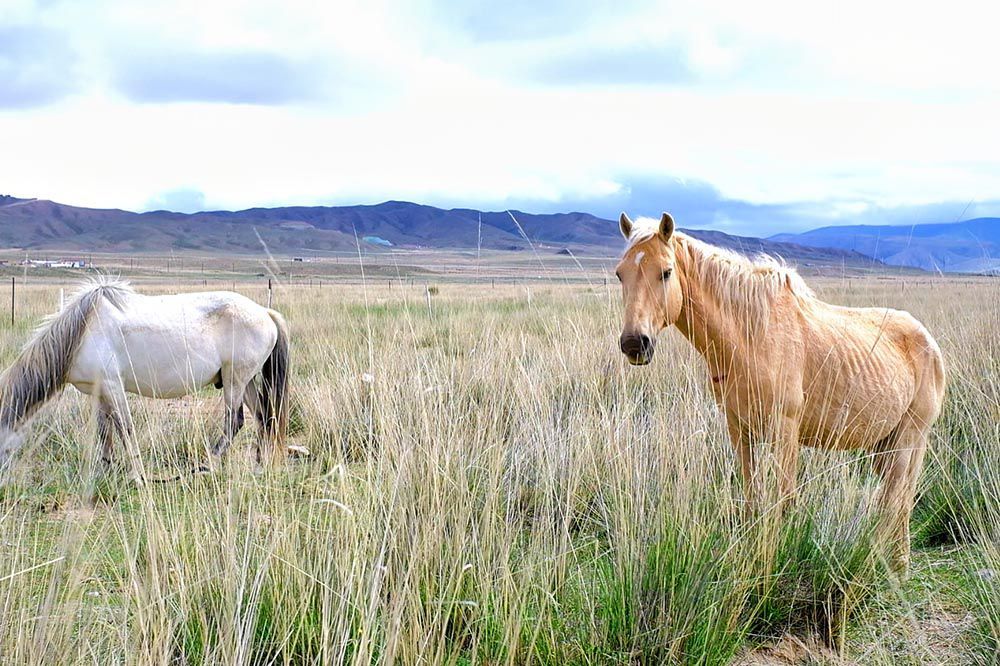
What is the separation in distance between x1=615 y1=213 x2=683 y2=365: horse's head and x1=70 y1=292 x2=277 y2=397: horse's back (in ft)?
11.7

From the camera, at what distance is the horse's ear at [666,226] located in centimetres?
344

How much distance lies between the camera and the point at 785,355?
3.56m

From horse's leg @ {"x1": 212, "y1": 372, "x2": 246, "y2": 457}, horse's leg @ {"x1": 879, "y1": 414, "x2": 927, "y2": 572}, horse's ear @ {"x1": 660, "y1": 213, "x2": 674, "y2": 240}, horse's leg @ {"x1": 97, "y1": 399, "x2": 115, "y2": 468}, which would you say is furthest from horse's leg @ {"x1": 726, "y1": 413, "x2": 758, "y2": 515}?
horse's leg @ {"x1": 97, "y1": 399, "x2": 115, "y2": 468}

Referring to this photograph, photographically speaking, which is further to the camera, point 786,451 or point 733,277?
point 733,277

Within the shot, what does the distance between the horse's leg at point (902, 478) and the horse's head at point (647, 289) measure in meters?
1.28

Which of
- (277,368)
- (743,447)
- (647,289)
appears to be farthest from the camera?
(277,368)

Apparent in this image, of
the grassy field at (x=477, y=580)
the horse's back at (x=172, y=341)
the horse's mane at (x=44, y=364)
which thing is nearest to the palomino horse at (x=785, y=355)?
the grassy field at (x=477, y=580)

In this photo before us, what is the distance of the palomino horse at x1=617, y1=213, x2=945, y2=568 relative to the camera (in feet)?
11.4

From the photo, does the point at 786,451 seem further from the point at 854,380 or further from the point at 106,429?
the point at 106,429

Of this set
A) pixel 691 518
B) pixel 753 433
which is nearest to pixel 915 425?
pixel 753 433

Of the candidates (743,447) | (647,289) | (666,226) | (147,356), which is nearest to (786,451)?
(743,447)

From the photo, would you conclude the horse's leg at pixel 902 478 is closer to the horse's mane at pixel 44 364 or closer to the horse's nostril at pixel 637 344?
the horse's nostril at pixel 637 344

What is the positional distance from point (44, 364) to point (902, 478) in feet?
18.2

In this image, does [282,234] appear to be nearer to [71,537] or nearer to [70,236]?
[70,236]
